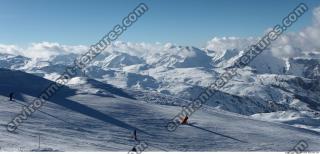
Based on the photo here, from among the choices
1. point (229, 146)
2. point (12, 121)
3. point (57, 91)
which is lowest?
point (229, 146)

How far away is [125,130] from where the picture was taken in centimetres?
6091

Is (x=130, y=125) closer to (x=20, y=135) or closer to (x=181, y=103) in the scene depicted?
(x=20, y=135)

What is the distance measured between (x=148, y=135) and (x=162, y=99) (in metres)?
49.5

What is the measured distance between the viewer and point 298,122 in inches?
4577

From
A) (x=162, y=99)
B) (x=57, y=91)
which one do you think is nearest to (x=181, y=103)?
(x=162, y=99)

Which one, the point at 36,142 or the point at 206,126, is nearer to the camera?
the point at 36,142

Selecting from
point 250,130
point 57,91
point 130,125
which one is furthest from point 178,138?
point 57,91

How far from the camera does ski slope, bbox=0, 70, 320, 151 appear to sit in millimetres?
47156

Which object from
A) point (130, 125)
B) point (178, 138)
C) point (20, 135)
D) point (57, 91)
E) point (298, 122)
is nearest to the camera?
point (20, 135)

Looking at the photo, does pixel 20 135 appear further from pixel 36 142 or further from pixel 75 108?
pixel 75 108

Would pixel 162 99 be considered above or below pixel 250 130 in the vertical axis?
above

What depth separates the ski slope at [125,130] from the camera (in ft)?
155

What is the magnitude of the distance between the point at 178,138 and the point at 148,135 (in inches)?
162

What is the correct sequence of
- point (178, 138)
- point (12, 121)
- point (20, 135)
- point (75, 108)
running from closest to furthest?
1. point (20, 135)
2. point (12, 121)
3. point (178, 138)
4. point (75, 108)
